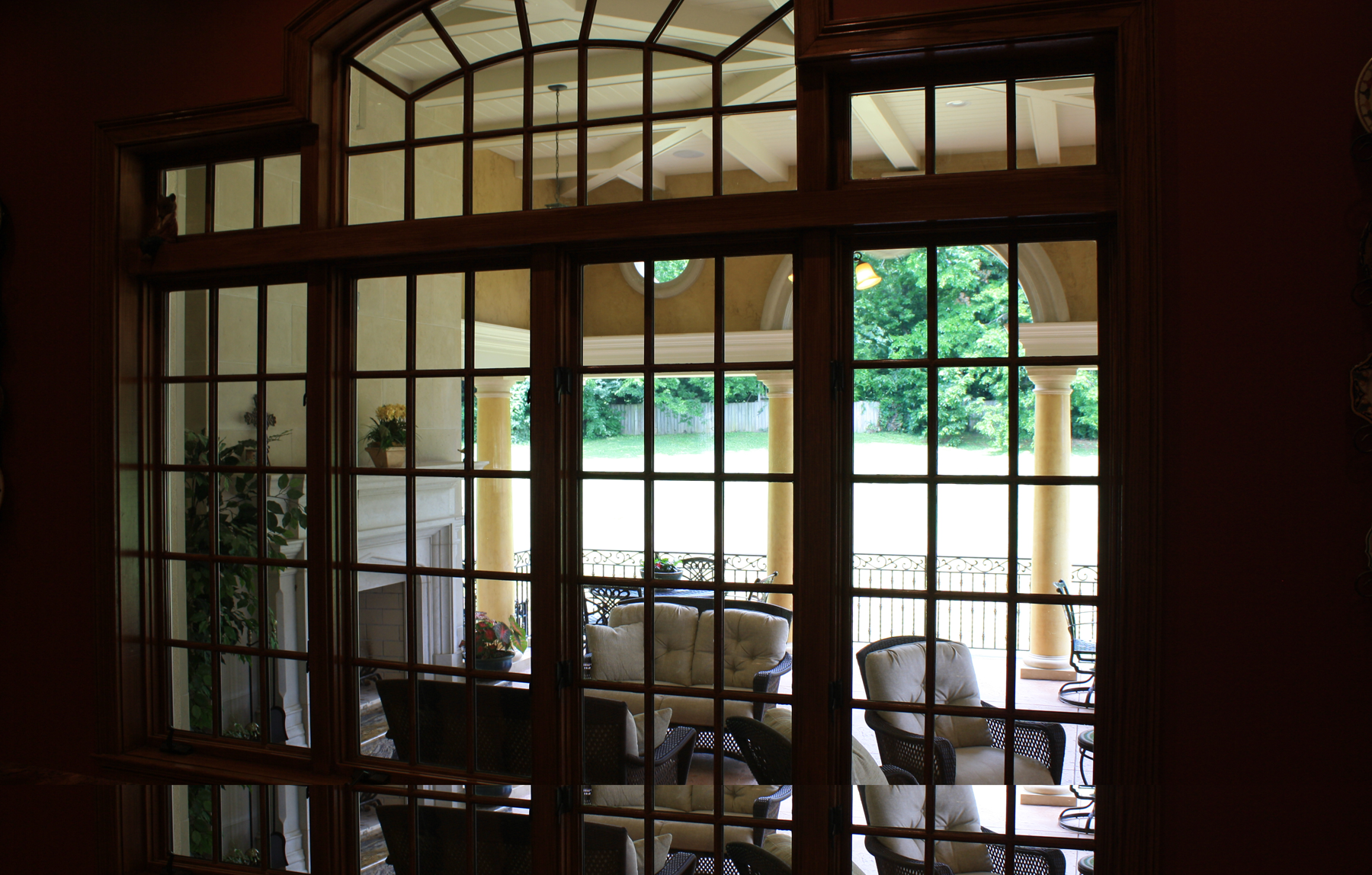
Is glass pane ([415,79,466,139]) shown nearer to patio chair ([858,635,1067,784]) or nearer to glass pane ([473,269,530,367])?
glass pane ([473,269,530,367])

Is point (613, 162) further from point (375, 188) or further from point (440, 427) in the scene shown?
point (440, 427)

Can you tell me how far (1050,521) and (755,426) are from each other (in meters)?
0.81

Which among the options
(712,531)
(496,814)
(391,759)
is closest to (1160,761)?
(712,531)

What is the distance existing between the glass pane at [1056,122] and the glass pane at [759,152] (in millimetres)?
602

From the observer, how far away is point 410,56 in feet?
8.56

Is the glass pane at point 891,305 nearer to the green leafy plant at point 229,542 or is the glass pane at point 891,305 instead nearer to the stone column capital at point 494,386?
the stone column capital at point 494,386

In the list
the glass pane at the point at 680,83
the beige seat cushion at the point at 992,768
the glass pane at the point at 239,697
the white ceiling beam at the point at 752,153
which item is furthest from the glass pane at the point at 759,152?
the glass pane at the point at 239,697

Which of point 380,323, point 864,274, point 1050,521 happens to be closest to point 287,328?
point 380,323

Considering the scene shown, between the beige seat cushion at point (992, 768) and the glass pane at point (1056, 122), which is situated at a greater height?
the glass pane at point (1056, 122)

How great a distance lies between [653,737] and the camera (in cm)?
236

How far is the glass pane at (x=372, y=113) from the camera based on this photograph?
2621mm

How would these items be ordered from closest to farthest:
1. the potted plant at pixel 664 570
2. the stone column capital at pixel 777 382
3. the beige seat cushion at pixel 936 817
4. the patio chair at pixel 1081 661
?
1. the patio chair at pixel 1081 661
2. the beige seat cushion at pixel 936 817
3. the stone column capital at pixel 777 382
4. the potted plant at pixel 664 570

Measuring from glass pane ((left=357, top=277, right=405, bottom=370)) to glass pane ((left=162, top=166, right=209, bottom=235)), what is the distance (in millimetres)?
753

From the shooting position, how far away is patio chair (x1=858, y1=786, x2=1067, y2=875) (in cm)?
208
